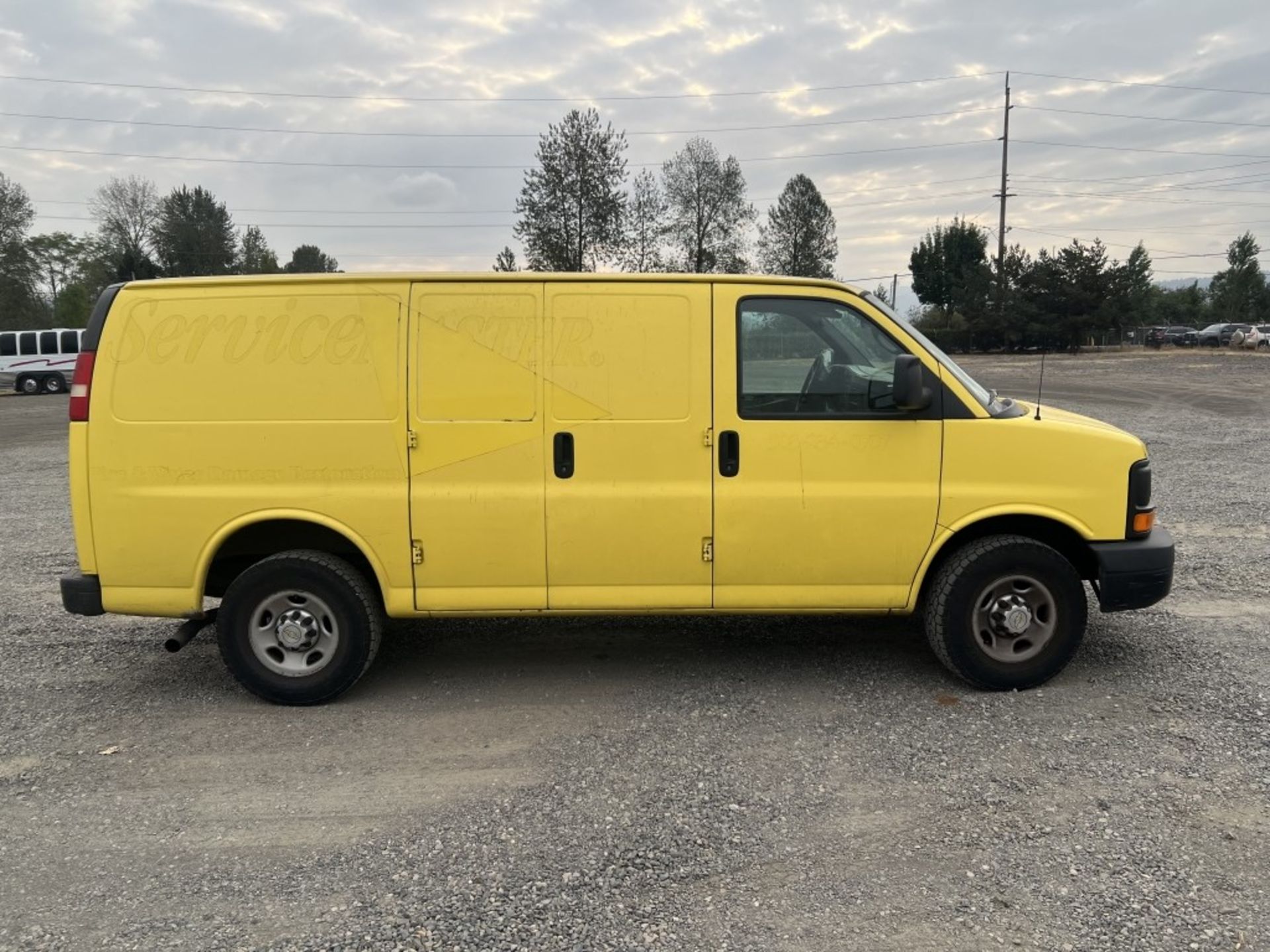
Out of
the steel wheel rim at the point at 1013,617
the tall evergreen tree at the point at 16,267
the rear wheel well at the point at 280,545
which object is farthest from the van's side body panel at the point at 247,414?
the tall evergreen tree at the point at 16,267

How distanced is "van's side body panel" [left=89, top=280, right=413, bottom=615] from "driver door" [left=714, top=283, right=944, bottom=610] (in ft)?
5.41

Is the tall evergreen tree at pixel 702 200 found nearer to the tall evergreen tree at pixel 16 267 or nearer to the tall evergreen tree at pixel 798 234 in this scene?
the tall evergreen tree at pixel 798 234

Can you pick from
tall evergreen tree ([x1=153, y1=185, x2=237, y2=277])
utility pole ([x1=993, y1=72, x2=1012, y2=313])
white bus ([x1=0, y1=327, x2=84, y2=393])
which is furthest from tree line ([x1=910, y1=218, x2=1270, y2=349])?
tall evergreen tree ([x1=153, y1=185, x2=237, y2=277])

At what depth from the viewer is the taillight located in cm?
427

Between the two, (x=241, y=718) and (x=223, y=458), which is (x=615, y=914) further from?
(x=223, y=458)

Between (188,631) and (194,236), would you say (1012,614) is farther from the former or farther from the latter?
(194,236)

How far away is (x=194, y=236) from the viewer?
6744cm

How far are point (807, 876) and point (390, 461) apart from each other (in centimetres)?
265

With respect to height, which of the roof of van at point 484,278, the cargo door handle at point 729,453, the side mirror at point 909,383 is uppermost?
the roof of van at point 484,278

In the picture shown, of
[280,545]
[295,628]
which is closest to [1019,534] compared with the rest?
[295,628]

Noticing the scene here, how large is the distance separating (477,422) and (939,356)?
234cm

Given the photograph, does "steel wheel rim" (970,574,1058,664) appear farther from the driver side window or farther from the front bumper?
the driver side window

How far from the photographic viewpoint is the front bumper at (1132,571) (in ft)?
14.3

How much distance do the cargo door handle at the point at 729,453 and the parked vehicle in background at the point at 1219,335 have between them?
59.1 metres
